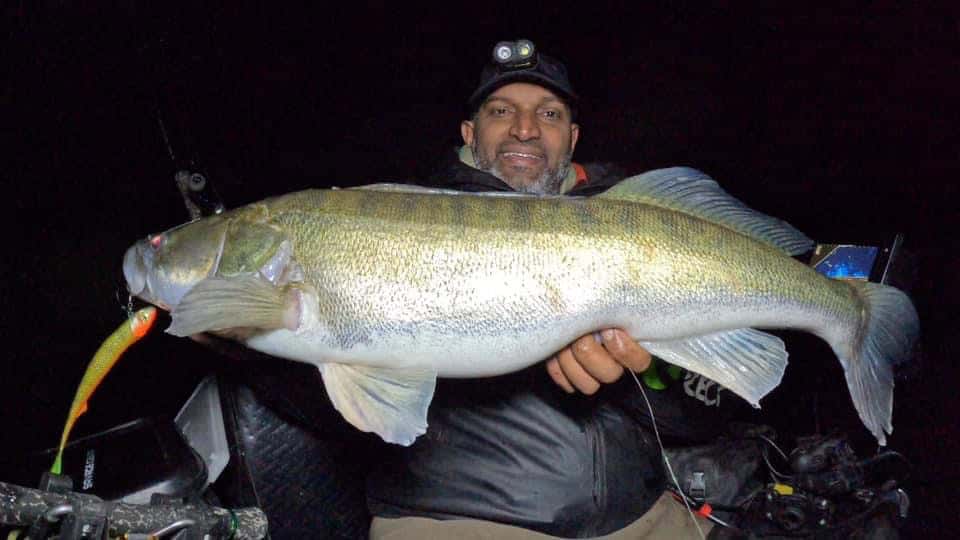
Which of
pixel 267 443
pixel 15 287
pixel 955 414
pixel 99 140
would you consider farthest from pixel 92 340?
pixel 955 414

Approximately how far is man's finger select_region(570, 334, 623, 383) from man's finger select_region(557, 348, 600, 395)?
19 mm

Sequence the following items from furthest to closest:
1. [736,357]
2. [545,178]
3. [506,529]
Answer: [545,178] < [506,529] < [736,357]

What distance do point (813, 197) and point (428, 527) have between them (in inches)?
292

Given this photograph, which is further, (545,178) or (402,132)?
(402,132)

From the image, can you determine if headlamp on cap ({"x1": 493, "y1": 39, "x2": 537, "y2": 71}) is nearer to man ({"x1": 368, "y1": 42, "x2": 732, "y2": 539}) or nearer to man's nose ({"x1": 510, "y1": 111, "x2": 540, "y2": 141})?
man's nose ({"x1": 510, "y1": 111, "x2": 540, "y2": 141})

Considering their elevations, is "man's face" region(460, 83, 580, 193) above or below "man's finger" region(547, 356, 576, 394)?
above

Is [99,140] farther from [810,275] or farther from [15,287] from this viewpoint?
[810,275]

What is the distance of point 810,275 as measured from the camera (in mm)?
1551

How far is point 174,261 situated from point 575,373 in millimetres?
1241

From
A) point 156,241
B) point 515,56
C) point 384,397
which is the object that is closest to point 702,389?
point 384,397

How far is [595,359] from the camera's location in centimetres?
164

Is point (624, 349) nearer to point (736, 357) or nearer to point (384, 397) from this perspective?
point (736, 357)

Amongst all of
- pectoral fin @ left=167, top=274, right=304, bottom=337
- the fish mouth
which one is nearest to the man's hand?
pectoral fin @ left=167, top=274, right=304, bottom=337

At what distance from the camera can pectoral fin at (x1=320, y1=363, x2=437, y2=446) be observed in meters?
1.46
